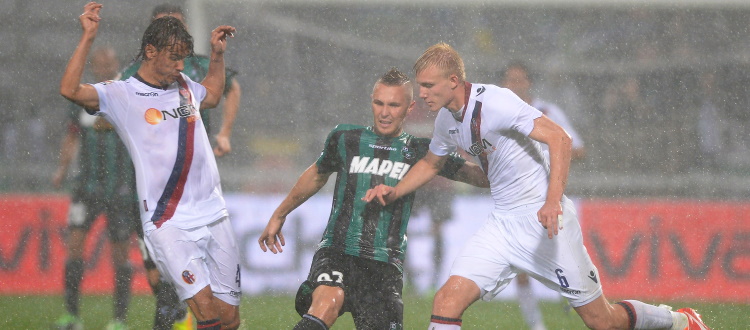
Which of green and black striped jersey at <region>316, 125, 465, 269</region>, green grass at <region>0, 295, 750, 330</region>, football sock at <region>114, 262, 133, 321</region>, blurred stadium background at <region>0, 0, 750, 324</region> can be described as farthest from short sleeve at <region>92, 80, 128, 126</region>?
blurred stadium background at <region>0, 0, 750, 324</region>

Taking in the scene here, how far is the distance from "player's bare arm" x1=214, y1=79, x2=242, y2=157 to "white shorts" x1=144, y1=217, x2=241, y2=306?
0.82 m

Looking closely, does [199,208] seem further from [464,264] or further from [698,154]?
[698,154]

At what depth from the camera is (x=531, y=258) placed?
4.84 m

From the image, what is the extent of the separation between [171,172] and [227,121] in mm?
1221

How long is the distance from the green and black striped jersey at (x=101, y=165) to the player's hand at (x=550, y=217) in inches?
125

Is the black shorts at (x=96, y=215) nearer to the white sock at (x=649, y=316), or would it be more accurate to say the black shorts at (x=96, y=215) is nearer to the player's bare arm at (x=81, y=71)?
the player's bare arm at (x=81, y=71)

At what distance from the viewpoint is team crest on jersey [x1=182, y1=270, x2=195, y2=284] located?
A: 15.1ft

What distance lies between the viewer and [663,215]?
8.78 meters

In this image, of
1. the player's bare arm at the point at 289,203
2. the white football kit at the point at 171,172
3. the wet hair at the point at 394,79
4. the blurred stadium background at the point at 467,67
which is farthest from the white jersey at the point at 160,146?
the blurred stadium background at the point at 467,67

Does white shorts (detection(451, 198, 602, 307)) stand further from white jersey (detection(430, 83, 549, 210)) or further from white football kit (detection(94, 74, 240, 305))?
white football kit (detection(94, 74, 240, 305))

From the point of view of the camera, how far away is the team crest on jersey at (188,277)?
4598 millimetres

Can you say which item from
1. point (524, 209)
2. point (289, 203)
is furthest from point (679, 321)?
point (289, 203)

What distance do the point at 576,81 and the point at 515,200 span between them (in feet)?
25.4

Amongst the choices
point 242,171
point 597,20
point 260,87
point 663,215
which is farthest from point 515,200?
point 597,20
